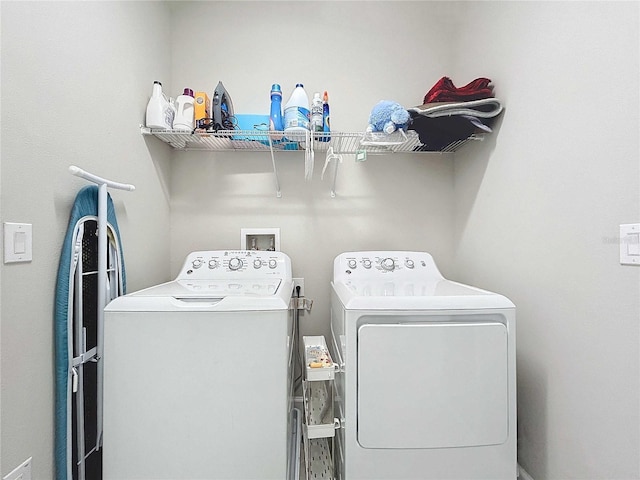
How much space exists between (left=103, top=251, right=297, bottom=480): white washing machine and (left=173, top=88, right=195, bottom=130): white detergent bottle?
105 cm

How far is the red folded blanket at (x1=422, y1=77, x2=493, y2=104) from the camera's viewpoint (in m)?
1.56

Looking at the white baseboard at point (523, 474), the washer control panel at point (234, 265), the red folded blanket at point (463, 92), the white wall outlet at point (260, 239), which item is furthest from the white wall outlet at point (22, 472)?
the red folded blanket at point (463, 92)

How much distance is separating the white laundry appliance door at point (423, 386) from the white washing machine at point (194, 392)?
1.02ft

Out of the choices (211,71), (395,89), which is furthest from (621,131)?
(211,71)

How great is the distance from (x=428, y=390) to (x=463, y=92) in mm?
1421

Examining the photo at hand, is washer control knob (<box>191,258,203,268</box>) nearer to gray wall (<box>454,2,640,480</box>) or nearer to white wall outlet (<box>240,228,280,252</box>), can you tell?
white wall outlet (<box>240,228,280,252</box>)

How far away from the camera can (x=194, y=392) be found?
108 centimetres

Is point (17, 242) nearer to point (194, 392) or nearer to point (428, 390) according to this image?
point (194, 392)

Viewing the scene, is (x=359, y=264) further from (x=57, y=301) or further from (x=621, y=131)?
(x=57, y=301)

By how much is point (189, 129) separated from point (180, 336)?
1145 millimetres

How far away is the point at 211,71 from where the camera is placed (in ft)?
6.58

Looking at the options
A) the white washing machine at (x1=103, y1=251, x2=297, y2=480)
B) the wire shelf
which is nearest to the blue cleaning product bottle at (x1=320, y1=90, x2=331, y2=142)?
the wire shelf

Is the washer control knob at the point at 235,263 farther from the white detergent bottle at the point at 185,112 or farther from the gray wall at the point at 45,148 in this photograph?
the white detergent bottle at the point at 185,112

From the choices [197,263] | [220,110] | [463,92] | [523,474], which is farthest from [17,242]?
[523,474]
